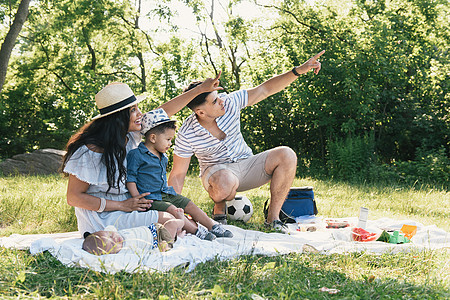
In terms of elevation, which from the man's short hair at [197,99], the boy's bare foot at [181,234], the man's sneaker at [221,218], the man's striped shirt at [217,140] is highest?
the man's short hair at [197,99]

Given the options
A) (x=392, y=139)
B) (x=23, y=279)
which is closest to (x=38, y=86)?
(x=392, y=139)

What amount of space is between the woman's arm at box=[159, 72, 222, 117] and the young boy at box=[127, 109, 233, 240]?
0.29 metres

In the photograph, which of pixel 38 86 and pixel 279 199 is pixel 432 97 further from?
pixel 38 86

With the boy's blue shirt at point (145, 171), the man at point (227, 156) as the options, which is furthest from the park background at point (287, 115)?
the boy's blue shirt at point (145, 171)

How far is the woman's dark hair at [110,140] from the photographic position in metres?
3.46

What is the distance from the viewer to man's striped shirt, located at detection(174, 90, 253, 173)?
4.69 meters

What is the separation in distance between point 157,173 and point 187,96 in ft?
2.78

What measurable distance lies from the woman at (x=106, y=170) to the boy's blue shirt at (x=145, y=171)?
0.25 ft

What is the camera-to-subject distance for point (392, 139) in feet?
34.4

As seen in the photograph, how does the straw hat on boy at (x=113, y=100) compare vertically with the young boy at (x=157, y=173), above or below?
above

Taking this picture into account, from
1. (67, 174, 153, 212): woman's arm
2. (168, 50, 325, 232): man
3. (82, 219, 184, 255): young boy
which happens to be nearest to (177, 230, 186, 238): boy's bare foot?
(82, 219, 184, 255): young boy

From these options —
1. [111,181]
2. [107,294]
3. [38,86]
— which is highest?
[38,86]

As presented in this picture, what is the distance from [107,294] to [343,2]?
10826 millimetres

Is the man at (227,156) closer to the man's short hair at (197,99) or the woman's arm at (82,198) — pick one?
the man's short hair at (197,99)
